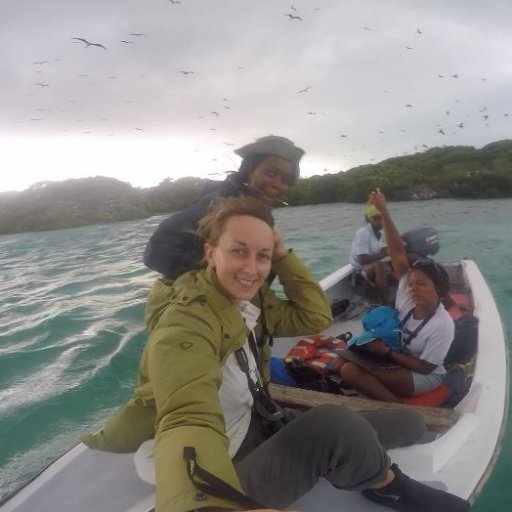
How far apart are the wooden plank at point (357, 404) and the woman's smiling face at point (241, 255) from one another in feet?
5.03

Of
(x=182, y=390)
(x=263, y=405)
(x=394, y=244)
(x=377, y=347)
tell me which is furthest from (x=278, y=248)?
(x=394, y=244)

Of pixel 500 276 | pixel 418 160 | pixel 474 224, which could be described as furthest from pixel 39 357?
pixel 418 160

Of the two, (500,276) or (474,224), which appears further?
(474,224)

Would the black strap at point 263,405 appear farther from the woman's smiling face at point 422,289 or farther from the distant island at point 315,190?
the distant island at point 315,190

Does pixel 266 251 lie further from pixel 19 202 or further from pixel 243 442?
pixel 19 202

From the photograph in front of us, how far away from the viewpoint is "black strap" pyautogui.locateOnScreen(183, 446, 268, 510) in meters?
1.35

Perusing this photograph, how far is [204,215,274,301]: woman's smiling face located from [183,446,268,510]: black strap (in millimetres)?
773

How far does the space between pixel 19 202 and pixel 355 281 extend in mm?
43610

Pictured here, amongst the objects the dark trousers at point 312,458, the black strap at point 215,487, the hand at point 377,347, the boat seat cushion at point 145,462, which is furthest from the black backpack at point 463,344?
the black strap at point 215,487

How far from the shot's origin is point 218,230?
1998 mm

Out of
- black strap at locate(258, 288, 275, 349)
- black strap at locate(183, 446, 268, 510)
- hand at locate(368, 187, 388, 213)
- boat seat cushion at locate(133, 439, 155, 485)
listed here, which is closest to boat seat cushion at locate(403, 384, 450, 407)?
black strap at locate(258, 288, 275, 349)

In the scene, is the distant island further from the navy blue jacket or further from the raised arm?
the navy blue jacket

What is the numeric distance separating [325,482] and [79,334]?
567cm

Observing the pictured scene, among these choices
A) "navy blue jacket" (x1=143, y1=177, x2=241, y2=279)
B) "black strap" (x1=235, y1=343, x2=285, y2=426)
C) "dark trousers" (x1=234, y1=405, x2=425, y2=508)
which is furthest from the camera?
"navy blue jacket" (x1=143, y1=177, x2=241, y2=279)
